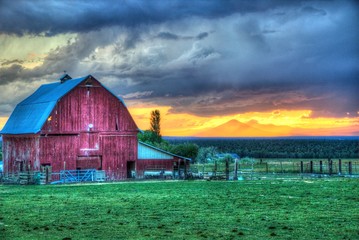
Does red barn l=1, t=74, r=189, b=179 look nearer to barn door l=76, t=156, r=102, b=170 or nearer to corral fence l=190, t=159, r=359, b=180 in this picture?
barn door l=76, t=156, r=102, b=170

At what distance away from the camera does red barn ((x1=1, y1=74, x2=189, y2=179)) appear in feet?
184

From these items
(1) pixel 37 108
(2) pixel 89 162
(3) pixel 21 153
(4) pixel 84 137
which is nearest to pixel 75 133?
(4) pixel 84 137

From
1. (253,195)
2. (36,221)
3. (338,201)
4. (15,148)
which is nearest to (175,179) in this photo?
(15,148)

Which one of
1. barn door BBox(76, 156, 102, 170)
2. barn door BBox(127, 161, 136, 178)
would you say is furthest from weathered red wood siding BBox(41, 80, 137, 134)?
barn door BBox(127, 161, 136, 178)

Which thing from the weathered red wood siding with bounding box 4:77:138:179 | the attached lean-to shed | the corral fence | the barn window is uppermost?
the barn window

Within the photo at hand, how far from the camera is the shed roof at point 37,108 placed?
187ft

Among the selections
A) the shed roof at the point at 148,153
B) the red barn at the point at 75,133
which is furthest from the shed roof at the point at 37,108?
the shed roof at the point at 148,153

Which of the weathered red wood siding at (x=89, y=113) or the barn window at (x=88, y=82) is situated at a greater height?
the barn window at (x=88, y=82)

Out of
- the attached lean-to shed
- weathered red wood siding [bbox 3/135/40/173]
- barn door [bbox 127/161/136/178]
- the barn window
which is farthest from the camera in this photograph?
barn door [bbox 127/161/136/178]

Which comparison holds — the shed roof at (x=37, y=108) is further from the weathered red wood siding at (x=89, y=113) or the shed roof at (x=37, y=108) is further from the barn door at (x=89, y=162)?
the barn door at (x=89, y=162)

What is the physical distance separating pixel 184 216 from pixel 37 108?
41.0 m

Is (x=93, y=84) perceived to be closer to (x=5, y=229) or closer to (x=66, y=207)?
(x=66, y=207)

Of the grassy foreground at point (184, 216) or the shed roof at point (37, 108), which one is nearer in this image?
the grassy foreground at point (184, 216)

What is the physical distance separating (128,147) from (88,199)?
29.4 meters
